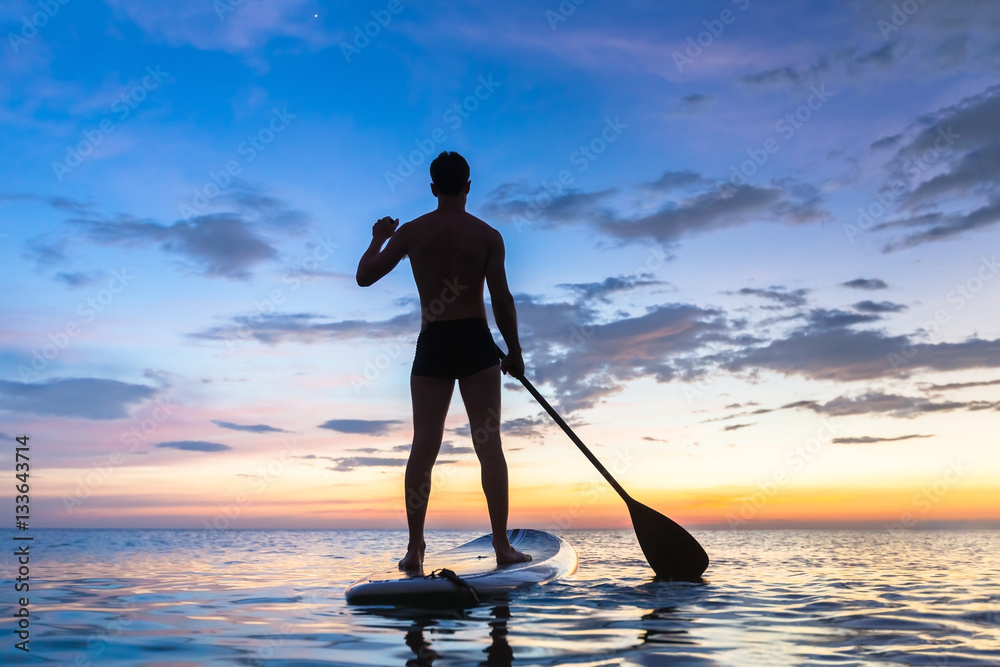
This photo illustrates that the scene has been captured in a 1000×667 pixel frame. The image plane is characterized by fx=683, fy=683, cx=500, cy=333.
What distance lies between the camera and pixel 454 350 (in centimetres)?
487

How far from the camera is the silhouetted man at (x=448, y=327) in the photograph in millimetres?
4855

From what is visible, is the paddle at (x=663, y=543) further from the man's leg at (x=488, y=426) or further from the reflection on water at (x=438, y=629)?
the reflection on water at (x=438, y=629)

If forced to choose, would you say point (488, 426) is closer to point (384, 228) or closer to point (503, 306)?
point (503, 306)

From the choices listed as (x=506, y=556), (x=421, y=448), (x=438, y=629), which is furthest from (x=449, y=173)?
(x=438, y=629)

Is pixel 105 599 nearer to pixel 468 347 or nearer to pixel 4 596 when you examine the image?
pixel 4 596

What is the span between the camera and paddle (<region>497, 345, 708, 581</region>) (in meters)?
5.59

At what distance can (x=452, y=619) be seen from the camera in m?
3.52

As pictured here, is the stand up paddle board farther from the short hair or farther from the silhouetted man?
the short hair

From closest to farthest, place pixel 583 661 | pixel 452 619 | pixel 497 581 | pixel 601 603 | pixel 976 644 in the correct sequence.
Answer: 1. pixel 583 661
2. pixel 976 644
3. pixel 452 619
4. pixel 601 603
5. pixel 497 581

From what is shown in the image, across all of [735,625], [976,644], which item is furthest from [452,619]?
[976,644]

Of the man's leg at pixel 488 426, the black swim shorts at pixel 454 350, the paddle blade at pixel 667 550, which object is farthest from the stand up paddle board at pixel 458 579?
the black swim shorts at pixel 454 350

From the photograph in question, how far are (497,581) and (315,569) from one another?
3.99 meters

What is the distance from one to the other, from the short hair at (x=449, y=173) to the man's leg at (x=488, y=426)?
137cm

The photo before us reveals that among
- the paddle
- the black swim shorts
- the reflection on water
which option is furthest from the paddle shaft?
the reflection on water
